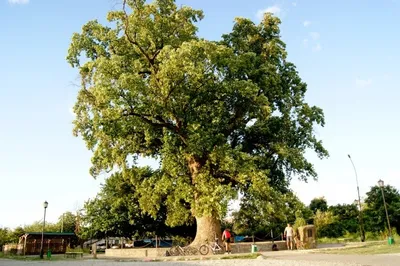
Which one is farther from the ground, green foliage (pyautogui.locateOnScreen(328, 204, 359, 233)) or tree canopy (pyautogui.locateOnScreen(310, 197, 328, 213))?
tree canopy (pyautogui.locateOnScreen(310, 197, 328, 213))

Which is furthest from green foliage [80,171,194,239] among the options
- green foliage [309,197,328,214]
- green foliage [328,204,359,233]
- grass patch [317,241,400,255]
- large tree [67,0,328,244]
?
green foliage [309,197,328,214]

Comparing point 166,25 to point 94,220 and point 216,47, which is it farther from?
point 94,220

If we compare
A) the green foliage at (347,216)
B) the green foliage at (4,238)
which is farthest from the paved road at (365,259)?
the green foliage at (4,238)

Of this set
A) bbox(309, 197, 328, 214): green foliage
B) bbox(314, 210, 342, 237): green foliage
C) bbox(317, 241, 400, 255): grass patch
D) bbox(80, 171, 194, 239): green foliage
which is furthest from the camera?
bbox(309, 197, 328, 214): green foliage

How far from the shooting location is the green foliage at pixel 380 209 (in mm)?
35500

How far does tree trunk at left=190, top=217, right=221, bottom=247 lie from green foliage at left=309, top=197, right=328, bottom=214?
105ft

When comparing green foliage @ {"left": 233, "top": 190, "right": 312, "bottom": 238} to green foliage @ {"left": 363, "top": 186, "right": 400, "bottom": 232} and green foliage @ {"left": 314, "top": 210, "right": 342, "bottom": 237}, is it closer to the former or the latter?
green foliage @ {"left": 363, "top": 186, "right": 400, "bottom": 232}

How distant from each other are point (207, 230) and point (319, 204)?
34.1 metres

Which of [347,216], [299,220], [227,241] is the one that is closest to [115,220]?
[227,241]

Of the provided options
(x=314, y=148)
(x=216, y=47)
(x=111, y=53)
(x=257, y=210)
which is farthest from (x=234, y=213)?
(x=111, y=53)

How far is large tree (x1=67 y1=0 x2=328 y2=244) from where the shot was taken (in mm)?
22688

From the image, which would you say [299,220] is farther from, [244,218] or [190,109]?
[190,109]

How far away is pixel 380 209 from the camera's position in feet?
117

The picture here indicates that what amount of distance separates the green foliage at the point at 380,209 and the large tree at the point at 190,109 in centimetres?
1308
